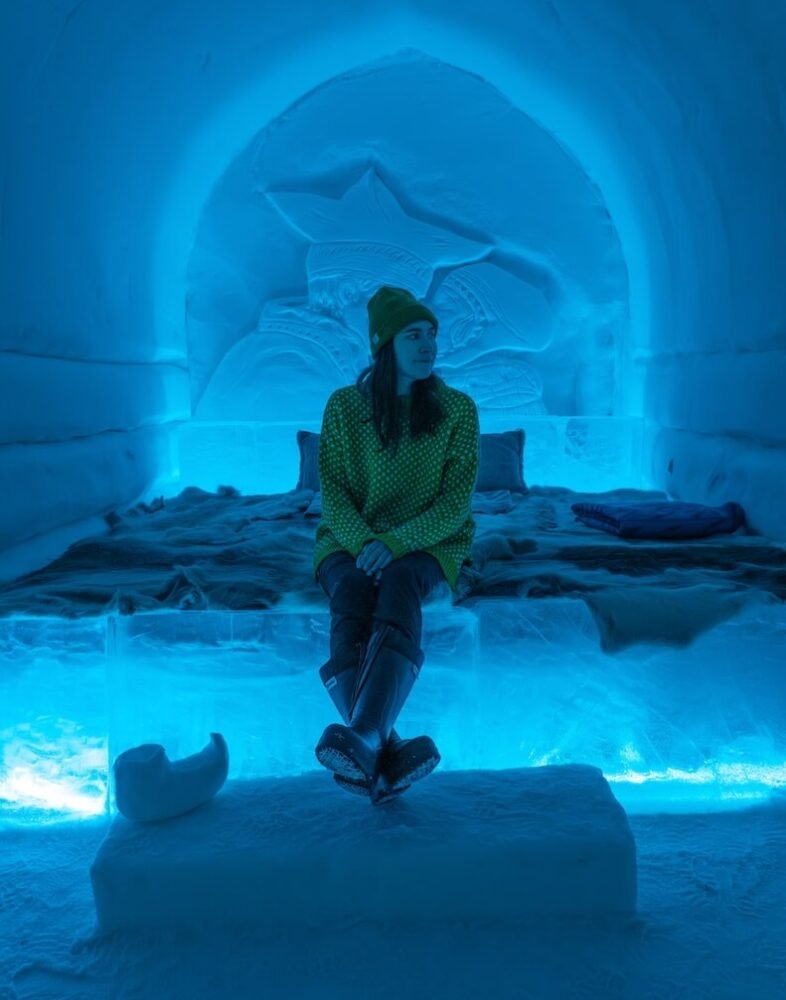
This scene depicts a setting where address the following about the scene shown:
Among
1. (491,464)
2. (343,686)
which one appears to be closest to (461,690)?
(343,686)

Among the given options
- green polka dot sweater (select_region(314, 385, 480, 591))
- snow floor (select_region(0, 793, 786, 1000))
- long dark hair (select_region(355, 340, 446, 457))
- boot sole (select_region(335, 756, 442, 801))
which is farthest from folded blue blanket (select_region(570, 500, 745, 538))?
boot sole (select_region(335, 756, 442, 801))

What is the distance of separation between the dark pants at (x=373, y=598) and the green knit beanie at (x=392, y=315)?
0.55 metres

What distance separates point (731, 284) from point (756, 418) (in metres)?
0.61

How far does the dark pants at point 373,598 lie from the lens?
77.7 inches

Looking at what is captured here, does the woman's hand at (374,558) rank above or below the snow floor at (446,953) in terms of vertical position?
above

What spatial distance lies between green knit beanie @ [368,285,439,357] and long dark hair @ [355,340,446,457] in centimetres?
3

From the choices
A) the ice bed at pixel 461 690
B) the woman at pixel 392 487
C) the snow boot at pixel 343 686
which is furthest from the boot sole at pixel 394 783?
the ice bed at pixel 461 690

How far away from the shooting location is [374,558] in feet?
7.03

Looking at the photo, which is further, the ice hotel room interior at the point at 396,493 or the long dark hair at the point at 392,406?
the long dark hair at the point at 392,406

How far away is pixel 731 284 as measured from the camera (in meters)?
3.54

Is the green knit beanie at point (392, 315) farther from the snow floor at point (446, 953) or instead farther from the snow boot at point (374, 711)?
the snow floor at point (446, 953)

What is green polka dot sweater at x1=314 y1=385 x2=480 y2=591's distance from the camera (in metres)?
2.30

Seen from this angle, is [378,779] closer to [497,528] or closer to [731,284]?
[497,528]

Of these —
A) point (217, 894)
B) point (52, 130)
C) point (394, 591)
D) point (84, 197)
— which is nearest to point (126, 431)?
point (84, 197)
